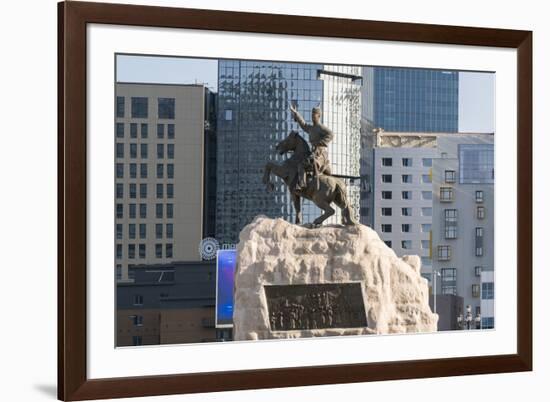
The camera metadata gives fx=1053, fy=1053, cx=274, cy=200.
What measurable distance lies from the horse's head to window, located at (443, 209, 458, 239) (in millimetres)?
1295

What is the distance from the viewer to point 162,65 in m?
7.17

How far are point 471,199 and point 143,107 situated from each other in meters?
2.63

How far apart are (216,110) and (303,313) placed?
1.58 m

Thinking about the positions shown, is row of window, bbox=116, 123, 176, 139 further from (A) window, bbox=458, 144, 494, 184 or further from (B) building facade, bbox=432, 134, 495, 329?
(A) window, bbox=458, 144, 494, 184

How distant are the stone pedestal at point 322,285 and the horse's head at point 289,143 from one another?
516mm

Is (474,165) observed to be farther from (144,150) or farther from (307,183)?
(144,150)

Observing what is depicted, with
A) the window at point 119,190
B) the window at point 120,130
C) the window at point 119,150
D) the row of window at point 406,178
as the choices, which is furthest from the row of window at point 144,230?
the row of window at point 406,178

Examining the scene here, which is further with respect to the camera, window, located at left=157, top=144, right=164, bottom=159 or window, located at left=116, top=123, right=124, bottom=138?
window, located at left=157, top=144, right=164, bottom=159

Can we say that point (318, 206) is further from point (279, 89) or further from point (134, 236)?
point (134, 236)

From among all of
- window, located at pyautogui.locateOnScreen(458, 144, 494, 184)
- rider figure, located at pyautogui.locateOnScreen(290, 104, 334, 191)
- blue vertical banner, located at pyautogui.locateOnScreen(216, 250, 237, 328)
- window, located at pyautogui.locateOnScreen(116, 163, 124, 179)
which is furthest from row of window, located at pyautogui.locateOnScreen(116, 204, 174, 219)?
window, located at pyautogui.locateOnScreen(458, 144, 494, 184)

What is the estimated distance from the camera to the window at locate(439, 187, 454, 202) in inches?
316

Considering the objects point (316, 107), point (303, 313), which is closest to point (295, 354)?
point (303, 313)

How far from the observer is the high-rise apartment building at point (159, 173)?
7074 millimetres

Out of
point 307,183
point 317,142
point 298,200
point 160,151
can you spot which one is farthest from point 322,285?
point 160,151
